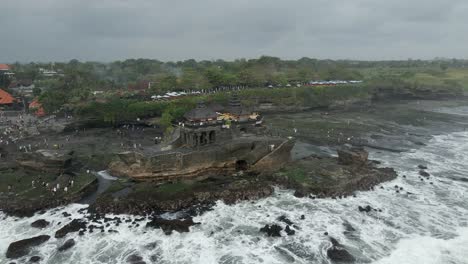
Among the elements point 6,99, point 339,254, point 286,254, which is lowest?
point 286,254

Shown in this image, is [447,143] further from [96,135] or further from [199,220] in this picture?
[96,135]

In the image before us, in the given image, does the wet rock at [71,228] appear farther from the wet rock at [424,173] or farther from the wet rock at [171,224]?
the wet rock at [424,173]

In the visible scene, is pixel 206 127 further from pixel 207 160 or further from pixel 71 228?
pixel 71 228

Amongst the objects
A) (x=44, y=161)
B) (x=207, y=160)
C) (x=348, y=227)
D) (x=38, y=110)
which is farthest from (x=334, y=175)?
(x=38, y=110)

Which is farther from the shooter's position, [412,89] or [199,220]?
[412,89]

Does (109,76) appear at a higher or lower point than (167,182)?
higher

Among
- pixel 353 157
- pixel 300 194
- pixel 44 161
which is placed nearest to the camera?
pixel 300 194

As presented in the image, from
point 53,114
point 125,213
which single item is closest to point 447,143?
point 125,213

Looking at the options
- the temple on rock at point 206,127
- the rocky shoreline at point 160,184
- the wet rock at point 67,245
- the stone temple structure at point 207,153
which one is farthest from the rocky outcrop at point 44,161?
the wet rock at point 67,245
